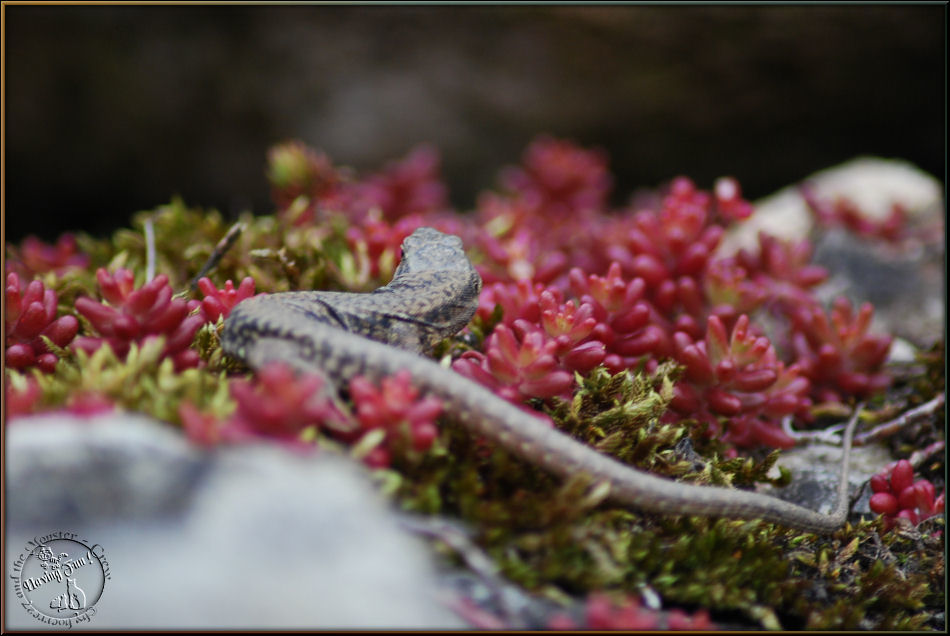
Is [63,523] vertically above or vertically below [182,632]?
above

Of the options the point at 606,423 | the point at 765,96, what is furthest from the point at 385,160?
the point at 606,423

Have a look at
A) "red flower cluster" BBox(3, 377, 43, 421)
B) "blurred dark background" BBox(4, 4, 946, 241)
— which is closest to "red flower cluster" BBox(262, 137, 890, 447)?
"red flower cluster" BBox(3, 377, 43, 421)

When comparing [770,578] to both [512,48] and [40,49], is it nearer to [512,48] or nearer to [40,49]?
[512,48]

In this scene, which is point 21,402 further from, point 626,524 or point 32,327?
point 626,524

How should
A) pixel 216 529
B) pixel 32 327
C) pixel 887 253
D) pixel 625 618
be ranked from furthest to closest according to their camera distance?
pixel 887 253, pixel 32 327, pixel 625 618, pixel 216 529

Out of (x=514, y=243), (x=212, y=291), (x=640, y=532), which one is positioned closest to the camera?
(x=640, y=532)

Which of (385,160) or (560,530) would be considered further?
(385,160)

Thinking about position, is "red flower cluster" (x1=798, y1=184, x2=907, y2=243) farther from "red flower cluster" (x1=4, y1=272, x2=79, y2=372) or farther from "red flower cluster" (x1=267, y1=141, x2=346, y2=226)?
"red flower cluster" (x1=4, y1=272, x2=79, y2=372)

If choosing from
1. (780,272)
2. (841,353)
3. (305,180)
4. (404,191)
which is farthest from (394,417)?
(404,191)
